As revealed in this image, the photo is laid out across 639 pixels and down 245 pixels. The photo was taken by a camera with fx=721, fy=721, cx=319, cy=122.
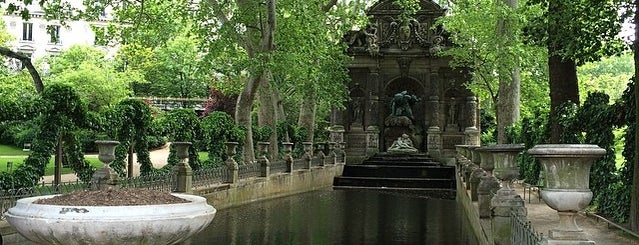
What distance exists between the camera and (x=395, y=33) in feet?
127

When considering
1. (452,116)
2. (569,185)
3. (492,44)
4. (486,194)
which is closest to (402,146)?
(452,116)

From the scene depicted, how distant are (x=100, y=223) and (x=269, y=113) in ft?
75.6

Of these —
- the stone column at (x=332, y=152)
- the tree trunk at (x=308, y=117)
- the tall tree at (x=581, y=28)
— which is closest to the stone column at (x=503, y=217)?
the tall tree at (x=581, y=28)

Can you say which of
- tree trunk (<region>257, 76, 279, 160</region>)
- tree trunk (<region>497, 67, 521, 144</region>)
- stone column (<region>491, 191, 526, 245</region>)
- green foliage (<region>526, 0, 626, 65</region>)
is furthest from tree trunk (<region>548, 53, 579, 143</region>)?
tree trunk (<region>497, 67, 521, 144</region>)

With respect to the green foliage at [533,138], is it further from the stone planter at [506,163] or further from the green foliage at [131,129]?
the green foliage at [131,129]

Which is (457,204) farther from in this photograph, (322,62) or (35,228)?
(35,228)

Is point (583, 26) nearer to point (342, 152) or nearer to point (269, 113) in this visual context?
point (269, 113)

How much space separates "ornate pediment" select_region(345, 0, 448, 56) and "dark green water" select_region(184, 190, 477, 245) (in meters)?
15.5

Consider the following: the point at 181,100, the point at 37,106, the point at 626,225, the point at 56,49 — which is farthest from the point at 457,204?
the point at 56,49

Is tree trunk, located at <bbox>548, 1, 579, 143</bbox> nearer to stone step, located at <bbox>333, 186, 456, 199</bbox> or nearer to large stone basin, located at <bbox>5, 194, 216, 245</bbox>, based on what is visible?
stone step, located at <bbox>333, 186, 456, 199</bbox>

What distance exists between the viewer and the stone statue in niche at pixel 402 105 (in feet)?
128

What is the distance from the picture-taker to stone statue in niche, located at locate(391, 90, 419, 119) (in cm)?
3888

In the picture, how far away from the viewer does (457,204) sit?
22.7m

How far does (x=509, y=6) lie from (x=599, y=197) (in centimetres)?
1713
